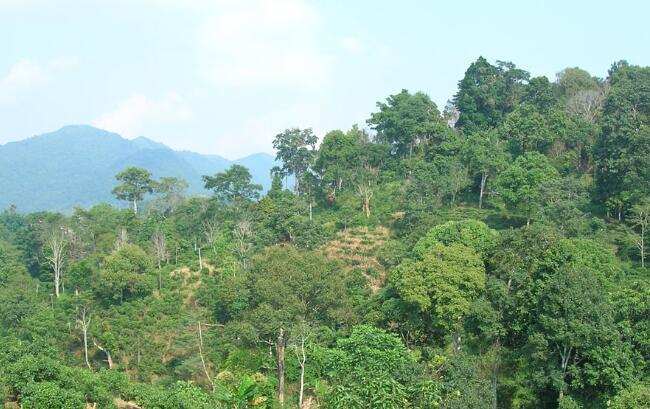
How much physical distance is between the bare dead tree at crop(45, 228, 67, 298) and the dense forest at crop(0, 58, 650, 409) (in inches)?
10.0

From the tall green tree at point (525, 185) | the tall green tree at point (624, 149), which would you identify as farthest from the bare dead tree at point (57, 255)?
the tall green tree at point (624, 149)

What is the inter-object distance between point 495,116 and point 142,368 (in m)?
29.0

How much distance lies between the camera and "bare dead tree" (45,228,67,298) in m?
35.1

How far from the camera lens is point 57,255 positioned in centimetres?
3519

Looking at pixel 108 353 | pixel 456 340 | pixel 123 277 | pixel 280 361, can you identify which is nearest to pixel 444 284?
pixel 456 340

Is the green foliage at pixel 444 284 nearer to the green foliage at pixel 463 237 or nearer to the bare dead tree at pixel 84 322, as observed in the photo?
the green foliage at pixel 463 237

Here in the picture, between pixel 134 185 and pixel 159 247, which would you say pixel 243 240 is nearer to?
pixel 159 247

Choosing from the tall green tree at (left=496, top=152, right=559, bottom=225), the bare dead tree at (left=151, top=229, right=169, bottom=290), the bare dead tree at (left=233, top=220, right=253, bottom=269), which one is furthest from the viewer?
the bare dead tree at (left=151, top=229, right=169, bottom=290)

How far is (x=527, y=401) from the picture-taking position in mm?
17797

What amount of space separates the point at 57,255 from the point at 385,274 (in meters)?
19.8

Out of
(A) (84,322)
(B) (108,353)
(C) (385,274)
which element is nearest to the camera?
(B) (108,353)

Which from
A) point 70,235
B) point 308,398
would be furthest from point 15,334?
point 308,398

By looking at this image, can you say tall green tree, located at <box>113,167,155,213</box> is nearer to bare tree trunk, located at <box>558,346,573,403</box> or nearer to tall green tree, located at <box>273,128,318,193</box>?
tall green tree, located at <box>273,128,318,193</box>

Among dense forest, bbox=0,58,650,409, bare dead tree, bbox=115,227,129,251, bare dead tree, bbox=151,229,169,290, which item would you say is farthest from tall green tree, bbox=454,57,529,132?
bare dead tree, bbox=115,227,129,251
